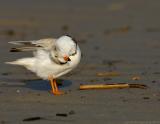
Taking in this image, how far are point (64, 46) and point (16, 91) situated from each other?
2.54 ft

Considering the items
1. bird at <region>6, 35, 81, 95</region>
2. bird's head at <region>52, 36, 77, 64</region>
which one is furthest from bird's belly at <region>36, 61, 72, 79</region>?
bird's head at <region>52, 36, 77, 64</region>

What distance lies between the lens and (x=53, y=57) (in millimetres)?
7125

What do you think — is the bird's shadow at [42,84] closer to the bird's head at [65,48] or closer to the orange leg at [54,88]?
the orange leg at [54,88]

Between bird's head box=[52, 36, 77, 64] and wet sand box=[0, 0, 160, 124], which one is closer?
wet sand box=[0, 0, 160, 124]

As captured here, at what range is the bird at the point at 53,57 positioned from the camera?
6918 millimetres

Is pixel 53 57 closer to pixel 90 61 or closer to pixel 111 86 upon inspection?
pixel 111 86

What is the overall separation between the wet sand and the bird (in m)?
0.23

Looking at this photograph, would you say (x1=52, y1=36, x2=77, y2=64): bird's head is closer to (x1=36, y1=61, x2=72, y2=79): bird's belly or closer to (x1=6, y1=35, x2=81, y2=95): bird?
(x1=6, y1=35, x2=81, y2=95): bird

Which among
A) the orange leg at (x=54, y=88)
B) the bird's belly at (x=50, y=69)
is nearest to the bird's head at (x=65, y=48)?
the bird's belly at (x=50, y=69)

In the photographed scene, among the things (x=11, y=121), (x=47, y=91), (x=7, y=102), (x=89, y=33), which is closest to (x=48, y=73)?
(x=47, y=91)

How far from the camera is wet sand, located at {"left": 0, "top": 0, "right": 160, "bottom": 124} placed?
586 centimetres

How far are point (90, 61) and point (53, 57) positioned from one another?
2.43 metres

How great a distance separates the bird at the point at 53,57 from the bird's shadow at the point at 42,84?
0.22 metres

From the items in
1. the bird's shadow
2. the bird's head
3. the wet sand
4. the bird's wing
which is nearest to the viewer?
the wet sand
